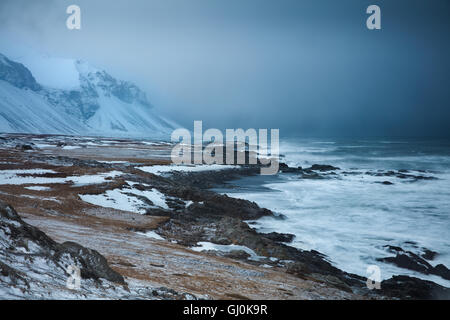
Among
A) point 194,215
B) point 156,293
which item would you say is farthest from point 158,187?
point 156,293

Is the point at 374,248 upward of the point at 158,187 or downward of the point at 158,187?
downward

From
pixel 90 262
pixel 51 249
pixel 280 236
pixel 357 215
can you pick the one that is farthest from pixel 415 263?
pixel 51 249

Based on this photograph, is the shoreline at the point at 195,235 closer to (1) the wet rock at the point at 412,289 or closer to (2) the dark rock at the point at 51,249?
(1) the wet rock at the point at 412,289

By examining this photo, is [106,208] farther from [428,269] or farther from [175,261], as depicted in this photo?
[428,269]

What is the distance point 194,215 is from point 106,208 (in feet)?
20.6

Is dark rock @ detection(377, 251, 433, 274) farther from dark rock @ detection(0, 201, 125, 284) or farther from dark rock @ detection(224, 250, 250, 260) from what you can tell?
dark rock @ detection(0, 201, 125, 284)

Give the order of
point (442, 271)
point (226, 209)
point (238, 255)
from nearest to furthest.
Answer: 1. point (238, 255)
2. point (442, 271)
3. point (226, 209)

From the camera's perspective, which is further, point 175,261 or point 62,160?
point 62,160

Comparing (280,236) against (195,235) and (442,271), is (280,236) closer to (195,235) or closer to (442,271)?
(195,235)

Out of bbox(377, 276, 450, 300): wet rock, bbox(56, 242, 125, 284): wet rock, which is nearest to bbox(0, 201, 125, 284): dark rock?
bbox(56, 242, 125, 284): wet rock

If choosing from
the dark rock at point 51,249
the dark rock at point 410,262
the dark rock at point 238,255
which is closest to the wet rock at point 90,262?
the dark rock at point 51,249

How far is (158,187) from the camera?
33.2m

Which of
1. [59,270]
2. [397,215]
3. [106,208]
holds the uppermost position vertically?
[59,270]

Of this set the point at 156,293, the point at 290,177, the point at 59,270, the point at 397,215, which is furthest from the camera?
the point at 290,177
